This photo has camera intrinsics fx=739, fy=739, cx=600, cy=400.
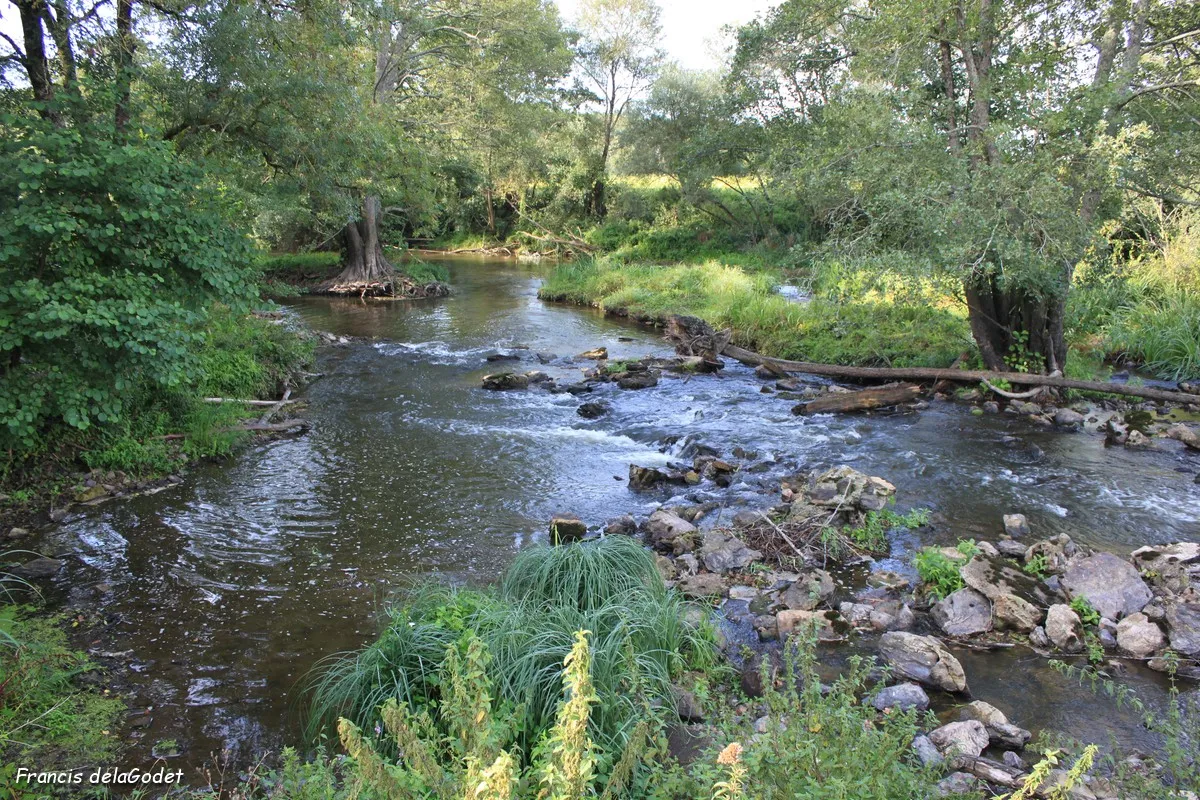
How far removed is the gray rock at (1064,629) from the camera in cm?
569

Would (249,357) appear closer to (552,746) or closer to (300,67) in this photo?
(300,67)

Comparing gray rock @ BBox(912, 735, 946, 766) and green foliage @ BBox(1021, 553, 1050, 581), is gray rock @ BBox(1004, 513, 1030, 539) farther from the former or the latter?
gray rock @ BBox(912, 735, 946, 766)

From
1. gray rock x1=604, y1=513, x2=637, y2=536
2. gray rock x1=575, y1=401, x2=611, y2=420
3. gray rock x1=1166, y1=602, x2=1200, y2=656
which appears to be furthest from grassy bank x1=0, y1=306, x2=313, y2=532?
gray rock x1=1166, y1=602, x2=1200, y2=656

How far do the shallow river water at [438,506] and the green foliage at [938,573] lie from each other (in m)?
0.81

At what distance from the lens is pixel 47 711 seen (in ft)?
14.4

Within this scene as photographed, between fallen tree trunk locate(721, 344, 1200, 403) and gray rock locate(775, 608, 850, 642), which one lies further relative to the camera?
fallen tree trunk locate(721, 344, 1200, 403)

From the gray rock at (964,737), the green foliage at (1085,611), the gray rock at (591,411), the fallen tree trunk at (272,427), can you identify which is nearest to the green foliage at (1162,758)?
the gray rock at (964,737)

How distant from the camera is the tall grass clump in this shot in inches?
170

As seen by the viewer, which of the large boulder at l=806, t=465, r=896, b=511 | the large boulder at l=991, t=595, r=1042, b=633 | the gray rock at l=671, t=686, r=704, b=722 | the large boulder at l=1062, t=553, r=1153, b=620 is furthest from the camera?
the large boulder at l=806, t=465, r=896, b=511

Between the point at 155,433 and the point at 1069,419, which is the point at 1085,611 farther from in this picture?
the point at 155,433

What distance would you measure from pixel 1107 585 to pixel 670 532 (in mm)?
3870

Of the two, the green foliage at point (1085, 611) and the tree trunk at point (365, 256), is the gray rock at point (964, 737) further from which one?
the tree trunk at point (365, 256)

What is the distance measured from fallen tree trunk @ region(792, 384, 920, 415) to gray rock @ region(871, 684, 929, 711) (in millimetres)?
8283

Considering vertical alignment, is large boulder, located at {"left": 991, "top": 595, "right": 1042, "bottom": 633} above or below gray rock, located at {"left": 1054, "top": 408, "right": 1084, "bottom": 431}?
below
